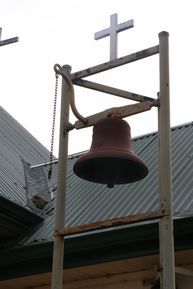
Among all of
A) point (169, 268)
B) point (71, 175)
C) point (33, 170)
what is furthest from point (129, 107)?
point (33, 170)

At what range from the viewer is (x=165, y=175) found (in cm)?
506

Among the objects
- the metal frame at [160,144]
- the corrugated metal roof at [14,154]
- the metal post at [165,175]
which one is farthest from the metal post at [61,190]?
the corrugated metal roof at [14,154]

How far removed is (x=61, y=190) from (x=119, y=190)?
14.7 feet

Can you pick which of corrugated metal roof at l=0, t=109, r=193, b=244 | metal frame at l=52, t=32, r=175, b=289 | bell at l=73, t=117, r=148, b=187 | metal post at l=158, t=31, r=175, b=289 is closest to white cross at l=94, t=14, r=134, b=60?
metal frame at l=52, t=32, r=175, b=289

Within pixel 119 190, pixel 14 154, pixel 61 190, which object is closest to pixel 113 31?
pixel 61 190

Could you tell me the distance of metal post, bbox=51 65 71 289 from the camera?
5.20m

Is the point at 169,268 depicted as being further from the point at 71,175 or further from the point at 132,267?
the point at 71,175

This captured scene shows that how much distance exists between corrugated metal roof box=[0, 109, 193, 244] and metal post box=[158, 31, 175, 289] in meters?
2.73

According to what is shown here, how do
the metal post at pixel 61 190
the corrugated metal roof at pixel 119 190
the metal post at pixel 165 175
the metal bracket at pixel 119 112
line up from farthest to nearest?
the corrugated metal roof at pixel 119 190 < the metal bracket at pixel 119 112 < the metal post at pixel 61 190 < the metal post at pixel 165 175

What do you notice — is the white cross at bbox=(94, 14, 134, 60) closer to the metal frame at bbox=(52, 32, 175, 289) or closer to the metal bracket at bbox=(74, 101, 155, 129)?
the metal frame at bbox=(52, 32, 175, 289)

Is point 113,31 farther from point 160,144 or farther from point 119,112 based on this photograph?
point 160,144

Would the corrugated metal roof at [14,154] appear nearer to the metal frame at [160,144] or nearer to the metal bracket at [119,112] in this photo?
the metal frame at [160,144]

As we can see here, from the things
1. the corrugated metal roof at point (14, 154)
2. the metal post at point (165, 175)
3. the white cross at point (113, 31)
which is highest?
the corrugated metal roof at point (14, 154)

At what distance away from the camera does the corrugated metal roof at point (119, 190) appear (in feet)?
29.4
